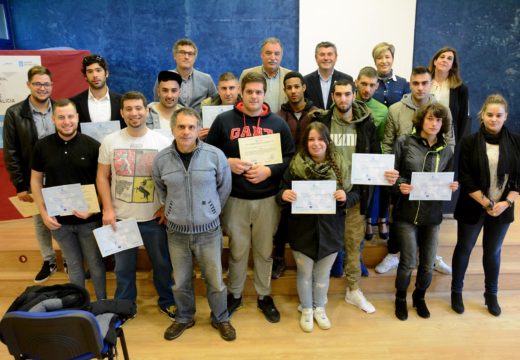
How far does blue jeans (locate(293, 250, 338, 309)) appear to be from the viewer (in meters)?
2.67

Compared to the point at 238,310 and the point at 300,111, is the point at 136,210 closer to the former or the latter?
the point at 238,310

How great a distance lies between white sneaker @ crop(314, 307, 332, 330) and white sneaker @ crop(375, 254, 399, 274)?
2.54 feet

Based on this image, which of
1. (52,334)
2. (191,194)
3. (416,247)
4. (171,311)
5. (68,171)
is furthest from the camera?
(171,311)

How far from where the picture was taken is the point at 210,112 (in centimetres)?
277

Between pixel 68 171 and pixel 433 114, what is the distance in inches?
96.6

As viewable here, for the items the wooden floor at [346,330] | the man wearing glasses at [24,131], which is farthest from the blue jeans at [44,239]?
the man wearing glasses at [24,131]

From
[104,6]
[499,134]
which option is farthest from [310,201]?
[104,6]

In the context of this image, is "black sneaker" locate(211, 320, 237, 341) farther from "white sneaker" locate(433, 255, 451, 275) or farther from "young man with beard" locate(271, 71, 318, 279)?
"white sneaker" locate(433, 255, 451, 275)

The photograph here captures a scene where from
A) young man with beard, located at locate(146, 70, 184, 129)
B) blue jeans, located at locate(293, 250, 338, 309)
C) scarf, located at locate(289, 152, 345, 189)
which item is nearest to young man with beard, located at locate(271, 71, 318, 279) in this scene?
scarf, located at locate(289, 152, 345, 189)

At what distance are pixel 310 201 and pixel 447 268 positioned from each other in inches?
66.1

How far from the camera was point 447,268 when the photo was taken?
10.9 ft

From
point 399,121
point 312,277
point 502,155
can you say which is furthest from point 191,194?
point 502,155

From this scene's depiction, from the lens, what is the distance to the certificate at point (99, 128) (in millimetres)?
2666

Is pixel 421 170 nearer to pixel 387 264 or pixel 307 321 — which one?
pixel 387 264
